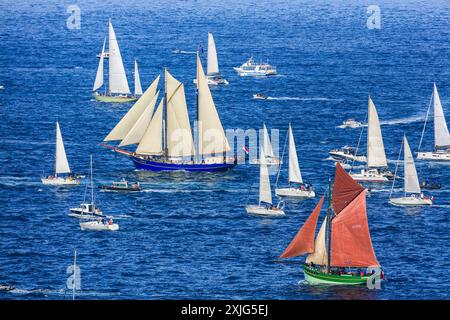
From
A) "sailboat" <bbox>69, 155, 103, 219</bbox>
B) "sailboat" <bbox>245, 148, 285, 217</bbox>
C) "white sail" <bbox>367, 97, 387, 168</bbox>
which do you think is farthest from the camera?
"white sail" <bbox>367, 97, 387, 168</bbox>

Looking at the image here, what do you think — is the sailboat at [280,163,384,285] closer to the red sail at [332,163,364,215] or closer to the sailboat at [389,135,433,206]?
the red sail at [332,163,364,215]

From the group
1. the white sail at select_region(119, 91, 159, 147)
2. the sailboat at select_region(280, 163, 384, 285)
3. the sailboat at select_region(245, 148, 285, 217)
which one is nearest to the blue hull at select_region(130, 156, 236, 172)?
the white sail at select_region(119, 91, 159, 147)

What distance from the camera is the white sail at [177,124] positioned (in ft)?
536

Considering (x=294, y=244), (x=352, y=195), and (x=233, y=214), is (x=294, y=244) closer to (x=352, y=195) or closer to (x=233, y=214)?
(x=352, y=195)

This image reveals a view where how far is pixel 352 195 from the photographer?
107m

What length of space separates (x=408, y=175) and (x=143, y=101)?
39.3m

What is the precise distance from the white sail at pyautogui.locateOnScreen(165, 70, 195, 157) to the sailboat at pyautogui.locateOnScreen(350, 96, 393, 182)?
2240 cm

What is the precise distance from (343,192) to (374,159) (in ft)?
170

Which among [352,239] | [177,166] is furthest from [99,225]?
[177,166]

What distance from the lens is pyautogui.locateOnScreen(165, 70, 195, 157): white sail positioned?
16350 cm

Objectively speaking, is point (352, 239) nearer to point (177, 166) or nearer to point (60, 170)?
point (60, 170)

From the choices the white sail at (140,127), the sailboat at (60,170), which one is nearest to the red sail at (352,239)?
the sailboat at (60,170)

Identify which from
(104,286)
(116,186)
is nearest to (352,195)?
(104,286)
